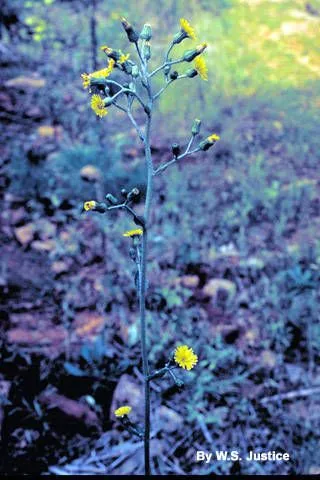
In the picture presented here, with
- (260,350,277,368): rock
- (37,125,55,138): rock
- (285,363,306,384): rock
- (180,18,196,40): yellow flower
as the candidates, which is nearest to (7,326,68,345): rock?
(260,350,277,368): rock

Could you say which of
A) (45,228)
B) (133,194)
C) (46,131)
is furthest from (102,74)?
(46,131)

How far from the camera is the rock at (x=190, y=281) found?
337cm

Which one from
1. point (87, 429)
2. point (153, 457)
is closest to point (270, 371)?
point (153, 457)

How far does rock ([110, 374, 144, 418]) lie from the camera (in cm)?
248

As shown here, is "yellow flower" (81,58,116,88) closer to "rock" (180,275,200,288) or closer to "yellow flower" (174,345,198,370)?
"yellow flower" (174,345,198,370)

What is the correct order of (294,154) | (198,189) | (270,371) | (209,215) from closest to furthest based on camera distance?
(270,371)
(209,215)
(198,189)
(294,154)

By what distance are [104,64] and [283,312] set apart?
4.70m

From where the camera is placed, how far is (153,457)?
2.28 m

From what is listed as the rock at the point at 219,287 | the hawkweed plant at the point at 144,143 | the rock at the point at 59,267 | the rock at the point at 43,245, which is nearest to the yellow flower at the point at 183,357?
the hawkweed plant at the point at 144,143

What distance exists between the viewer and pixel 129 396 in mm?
2500

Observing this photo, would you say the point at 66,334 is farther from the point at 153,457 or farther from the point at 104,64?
the point at 104,64

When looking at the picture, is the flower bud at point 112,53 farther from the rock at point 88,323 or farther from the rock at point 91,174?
the rock at point 91,174

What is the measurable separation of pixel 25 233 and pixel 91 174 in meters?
0.99

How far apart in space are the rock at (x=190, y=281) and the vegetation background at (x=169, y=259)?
1cm
